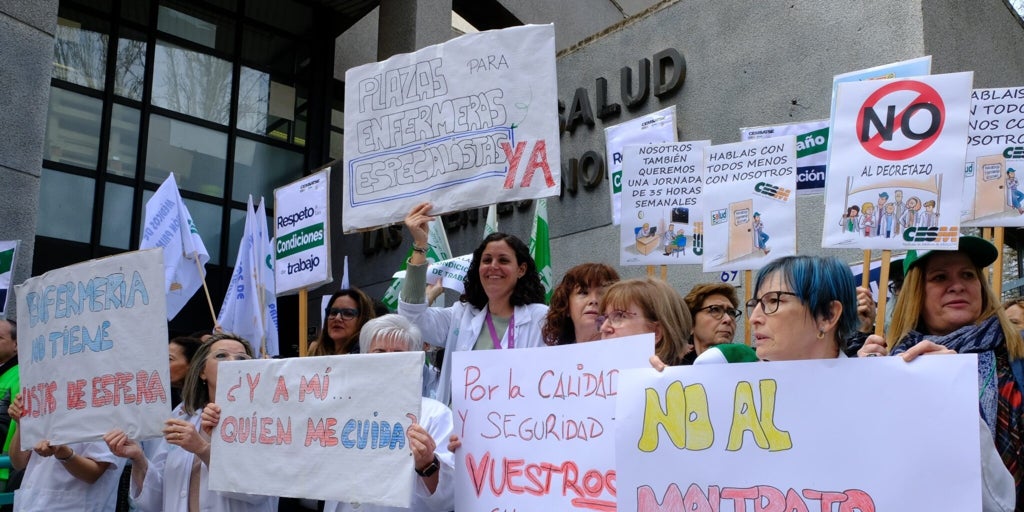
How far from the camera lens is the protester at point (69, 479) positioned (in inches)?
165

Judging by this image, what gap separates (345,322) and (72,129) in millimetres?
9975

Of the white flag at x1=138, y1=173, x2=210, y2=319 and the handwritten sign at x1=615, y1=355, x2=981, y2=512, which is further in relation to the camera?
the white flag at x1=138, y1=173, x2=210, y2=319

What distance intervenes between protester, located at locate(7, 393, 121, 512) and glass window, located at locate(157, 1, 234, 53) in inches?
433

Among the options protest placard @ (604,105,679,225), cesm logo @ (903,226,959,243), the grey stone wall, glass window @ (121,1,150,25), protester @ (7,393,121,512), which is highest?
glass window @ (121,1,150,25)

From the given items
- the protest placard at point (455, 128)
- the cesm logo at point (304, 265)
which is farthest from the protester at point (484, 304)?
the cesm logo at point (304, 265)

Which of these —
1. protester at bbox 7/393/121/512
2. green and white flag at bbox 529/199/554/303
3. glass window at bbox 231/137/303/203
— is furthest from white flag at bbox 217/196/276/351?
glass window at bbox 231/137/303/203

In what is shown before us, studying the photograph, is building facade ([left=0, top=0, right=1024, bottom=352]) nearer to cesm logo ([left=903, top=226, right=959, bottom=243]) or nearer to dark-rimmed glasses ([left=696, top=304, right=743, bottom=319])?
dark-rimmed glasses ([left=696, top=304, right=743, bottom=319])

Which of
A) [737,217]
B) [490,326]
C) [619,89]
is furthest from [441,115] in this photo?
[619,89]

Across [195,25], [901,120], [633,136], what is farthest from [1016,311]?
[195,25]

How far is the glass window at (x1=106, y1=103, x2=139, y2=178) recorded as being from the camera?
13266mm

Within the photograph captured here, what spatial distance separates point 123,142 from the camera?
1338 centimetres

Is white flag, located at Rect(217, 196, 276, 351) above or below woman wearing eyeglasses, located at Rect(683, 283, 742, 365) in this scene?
above

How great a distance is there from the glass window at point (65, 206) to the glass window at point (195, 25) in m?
2.81

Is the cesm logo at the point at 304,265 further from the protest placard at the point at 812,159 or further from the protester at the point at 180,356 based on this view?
the protest placard at the point at 812,159
